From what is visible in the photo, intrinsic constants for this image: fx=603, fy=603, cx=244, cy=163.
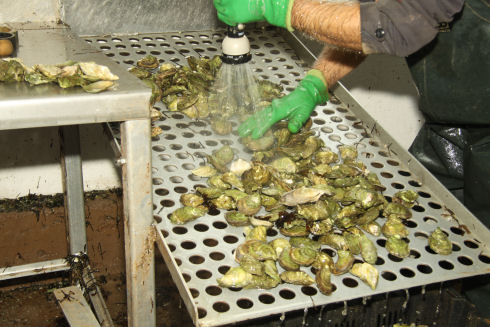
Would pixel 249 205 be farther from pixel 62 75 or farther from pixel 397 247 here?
pixel 62 75

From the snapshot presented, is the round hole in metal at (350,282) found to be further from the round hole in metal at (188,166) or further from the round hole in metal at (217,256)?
the round hole in metal at (188,166)

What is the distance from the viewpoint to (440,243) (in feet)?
4.68

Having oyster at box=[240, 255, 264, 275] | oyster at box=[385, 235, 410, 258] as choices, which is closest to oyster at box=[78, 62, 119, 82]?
oyster at box=[240, 255, 264, 275]

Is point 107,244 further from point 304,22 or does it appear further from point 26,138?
point 304,22

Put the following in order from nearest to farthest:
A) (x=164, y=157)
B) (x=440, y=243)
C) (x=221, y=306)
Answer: (x=221, y=306) < (x=440, y=243) < (x=164, y=157)

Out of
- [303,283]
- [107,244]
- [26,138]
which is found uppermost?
[303,283]

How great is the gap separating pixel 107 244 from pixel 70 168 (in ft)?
2.23

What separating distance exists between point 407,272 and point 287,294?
296 mm

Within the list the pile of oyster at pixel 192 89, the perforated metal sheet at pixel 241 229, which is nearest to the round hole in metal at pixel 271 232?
the perforated metal sheet at pixel 241 229

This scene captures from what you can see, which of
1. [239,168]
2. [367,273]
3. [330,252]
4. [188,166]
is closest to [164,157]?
[188,166]

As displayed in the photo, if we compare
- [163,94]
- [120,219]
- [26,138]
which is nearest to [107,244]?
[120,219]

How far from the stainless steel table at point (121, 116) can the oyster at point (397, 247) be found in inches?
21.7

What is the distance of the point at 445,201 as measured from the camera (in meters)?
1.61

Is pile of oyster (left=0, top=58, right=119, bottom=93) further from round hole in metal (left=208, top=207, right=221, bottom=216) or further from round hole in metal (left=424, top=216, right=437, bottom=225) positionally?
round hole in metal (left=424, top=216, right=437, bottom=225)
